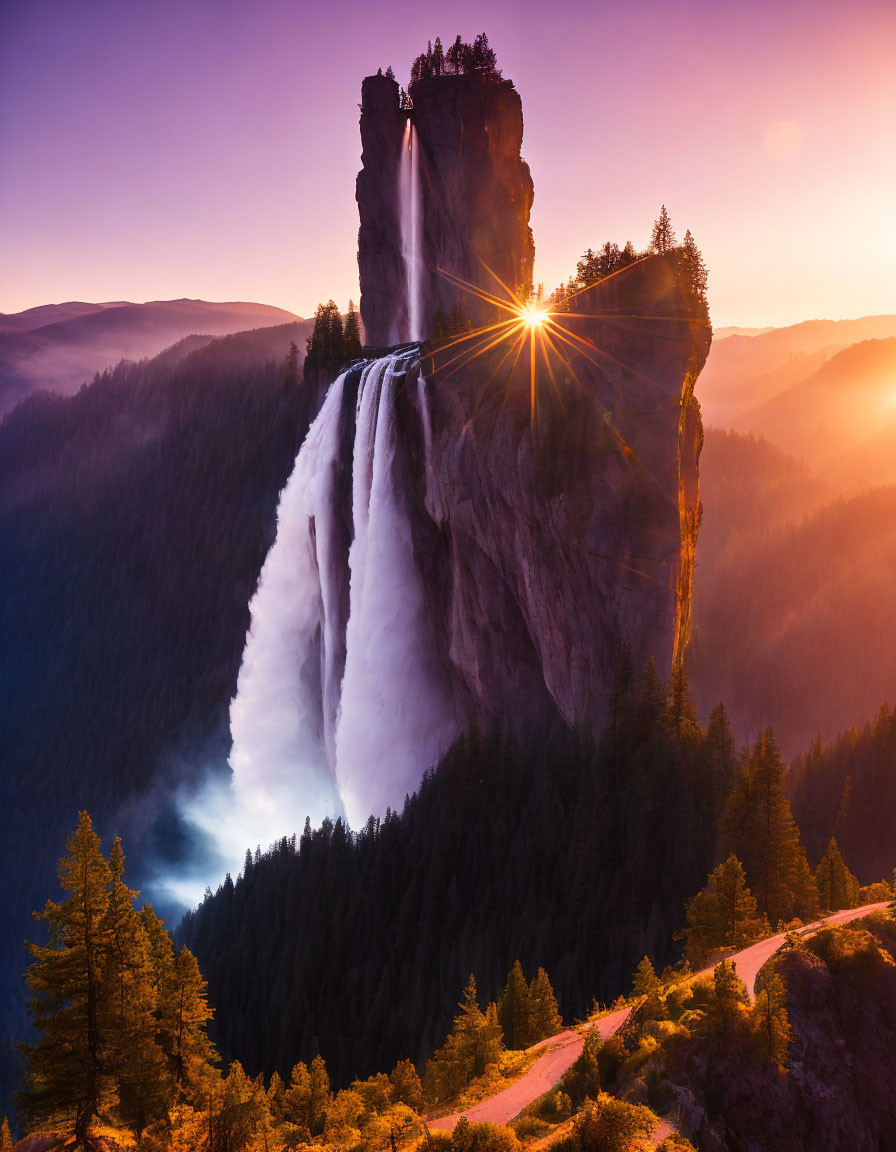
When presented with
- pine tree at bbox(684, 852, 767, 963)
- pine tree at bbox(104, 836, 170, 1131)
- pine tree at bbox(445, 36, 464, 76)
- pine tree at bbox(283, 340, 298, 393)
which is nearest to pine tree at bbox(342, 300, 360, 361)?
pine tree at bbox(283, 340, 298, 393)

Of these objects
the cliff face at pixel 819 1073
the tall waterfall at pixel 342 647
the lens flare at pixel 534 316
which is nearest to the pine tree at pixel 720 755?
the cliff face at pixel 819 1073

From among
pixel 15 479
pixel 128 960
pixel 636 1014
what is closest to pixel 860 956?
pixel 636 1014

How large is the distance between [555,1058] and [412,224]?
9247cm

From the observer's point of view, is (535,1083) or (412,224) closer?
(535,1083)

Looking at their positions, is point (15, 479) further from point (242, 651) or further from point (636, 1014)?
point (636, 1014)

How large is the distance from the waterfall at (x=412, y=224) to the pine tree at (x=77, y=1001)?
290ft

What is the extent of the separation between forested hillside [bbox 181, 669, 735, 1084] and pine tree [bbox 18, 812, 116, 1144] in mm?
23428

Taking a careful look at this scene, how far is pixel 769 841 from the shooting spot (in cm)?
4075

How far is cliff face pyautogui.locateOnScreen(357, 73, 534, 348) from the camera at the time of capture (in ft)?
312

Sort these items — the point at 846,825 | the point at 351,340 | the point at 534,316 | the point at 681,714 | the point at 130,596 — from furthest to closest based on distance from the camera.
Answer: the point at 130,596 < the point at 351,340 < the point at 534,316 < the point at 681,714 < the point at 846,825

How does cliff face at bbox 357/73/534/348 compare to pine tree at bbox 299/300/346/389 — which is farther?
pine tree at bbox 299/300/346/389

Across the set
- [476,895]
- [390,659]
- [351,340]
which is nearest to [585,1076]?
[476,895]

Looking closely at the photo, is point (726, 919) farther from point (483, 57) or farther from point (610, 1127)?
point (483, 57)

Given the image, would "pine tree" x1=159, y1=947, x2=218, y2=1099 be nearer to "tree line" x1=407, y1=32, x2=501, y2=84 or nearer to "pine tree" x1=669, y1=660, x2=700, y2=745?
"pine tree" x1=669, y1=660, x2=700, y2=745
